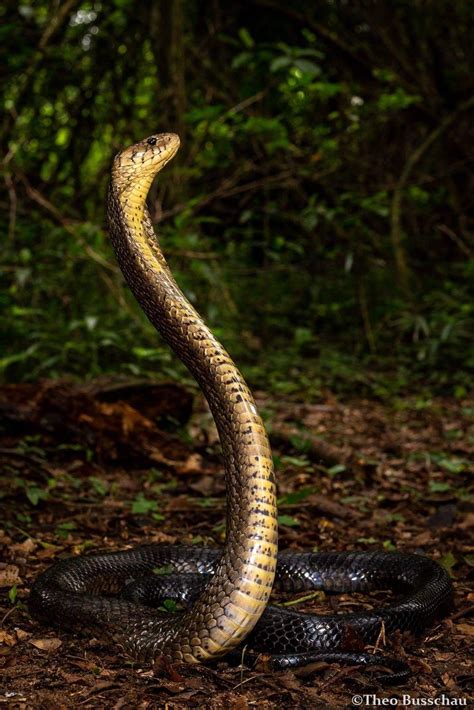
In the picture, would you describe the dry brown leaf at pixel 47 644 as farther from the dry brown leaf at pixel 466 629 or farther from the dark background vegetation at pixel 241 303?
the dry brown leaf at pixel 466 629

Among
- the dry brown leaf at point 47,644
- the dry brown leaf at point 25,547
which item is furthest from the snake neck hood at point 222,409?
the dry brown leaf at point 25,547

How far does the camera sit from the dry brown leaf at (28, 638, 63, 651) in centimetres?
326

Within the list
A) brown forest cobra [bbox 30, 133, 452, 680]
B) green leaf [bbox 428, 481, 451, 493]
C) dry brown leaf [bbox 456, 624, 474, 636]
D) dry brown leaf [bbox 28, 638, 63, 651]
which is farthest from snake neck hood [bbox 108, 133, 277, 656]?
green leaf [bbox 428, 481, 451, 493]

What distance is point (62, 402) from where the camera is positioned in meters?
6.28

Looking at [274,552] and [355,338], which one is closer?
[274,552]

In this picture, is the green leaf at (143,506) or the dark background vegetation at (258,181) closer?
the green leaf at (143,506)

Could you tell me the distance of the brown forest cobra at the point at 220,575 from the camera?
2.99 metres

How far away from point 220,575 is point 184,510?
2.49m

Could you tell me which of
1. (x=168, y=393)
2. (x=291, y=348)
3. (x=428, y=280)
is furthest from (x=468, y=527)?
(x=428, y=280)

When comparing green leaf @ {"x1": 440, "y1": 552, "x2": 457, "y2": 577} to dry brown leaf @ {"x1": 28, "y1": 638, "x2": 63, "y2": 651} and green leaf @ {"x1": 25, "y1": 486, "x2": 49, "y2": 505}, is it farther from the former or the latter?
green leaf @ {"x1": 25, "y1": 486, "x2": 49, "y2": 505}

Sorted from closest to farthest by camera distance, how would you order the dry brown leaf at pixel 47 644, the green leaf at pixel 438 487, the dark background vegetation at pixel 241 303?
the dry brown leaf at pixel 47 644
the dark background vegetation at pixel 241 303
the green leaf at pixel 438 487

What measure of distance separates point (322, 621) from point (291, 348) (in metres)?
8.21

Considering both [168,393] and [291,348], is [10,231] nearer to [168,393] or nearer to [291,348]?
[168,393]

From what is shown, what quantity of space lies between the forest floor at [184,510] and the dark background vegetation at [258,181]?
1167 millimetres
